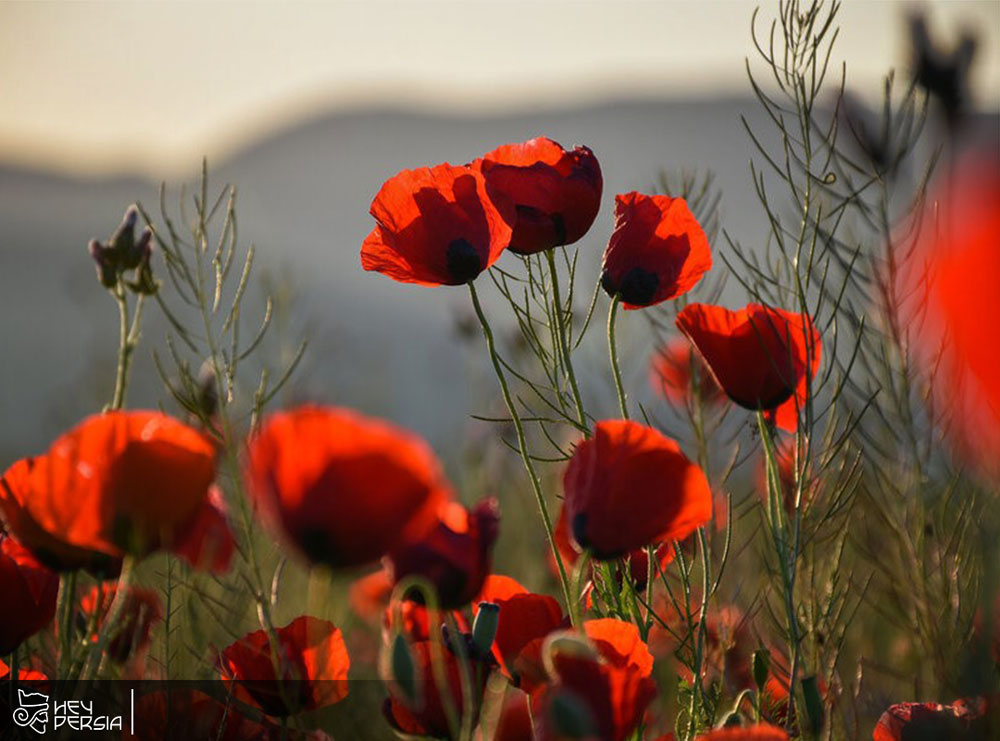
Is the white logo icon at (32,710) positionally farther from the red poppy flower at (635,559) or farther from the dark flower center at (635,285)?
the dark flower center at (635,285)

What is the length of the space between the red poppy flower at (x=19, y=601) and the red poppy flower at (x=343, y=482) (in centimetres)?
24

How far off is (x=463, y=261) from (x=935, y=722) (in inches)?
14.1

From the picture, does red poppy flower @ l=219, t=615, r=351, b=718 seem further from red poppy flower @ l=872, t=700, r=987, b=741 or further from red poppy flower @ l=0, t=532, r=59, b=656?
red poppy flower @ l=872, t=700, r=987, b=741

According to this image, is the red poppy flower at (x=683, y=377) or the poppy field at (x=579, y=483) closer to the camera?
the poppy field at (x=579, y=483)

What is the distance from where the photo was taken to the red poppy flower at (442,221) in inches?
25.6

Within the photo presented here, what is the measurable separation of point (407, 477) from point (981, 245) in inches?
8.3

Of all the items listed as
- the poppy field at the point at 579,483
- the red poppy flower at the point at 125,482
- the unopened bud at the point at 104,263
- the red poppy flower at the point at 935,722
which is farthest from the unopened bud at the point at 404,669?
the unopened bud at the point at 104,263

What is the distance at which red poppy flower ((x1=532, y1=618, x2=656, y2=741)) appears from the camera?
38 cm

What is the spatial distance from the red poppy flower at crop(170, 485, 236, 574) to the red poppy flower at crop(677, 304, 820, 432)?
28 centimetres

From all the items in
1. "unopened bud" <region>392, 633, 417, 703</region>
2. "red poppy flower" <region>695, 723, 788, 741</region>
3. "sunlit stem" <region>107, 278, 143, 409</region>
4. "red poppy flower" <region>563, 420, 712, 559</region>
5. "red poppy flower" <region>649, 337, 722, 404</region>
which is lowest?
"red poppy flower" <region>695, 723, 788, 741</region>

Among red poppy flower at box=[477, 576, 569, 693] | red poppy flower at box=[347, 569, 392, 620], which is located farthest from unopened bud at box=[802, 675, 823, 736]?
red poppy flower at box=[347, 569, 392, 620]

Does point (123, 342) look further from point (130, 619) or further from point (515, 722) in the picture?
point (515, 722)

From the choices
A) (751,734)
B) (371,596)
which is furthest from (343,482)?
(371,596)

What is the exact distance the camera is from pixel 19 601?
1.96 feet
